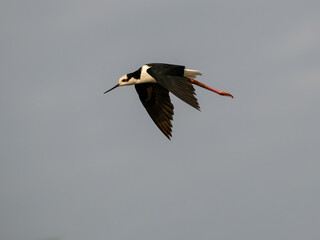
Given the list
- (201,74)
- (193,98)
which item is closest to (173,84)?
(193,98)

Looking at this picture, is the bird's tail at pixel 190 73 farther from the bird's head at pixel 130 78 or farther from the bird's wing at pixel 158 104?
the bird's head at pixel 130 78

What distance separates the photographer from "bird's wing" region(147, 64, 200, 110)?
49.1 feet

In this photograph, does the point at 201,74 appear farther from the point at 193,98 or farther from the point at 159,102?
the point at 193,98

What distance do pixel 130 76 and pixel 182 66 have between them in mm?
1357

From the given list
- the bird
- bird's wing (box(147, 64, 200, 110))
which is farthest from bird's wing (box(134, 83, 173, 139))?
bird's wing (box(147, 64, 200, 110))

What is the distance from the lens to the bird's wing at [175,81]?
1497 centimetres

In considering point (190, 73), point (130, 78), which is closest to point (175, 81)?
point (190, 73)

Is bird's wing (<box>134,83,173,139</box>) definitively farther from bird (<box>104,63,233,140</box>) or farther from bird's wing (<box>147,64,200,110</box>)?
bird's wing (<box>147,64,200,110</box>)

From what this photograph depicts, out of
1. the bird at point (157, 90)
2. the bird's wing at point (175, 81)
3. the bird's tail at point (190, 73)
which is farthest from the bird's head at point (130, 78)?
the bird's tail at point (190, 73)

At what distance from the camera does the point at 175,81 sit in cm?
1565

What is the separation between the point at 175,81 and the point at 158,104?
2286 millimetres

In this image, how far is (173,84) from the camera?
50.9 ft

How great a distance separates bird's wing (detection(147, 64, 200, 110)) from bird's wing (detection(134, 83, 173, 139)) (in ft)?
3.82

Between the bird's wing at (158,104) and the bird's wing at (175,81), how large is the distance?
1166 mm
